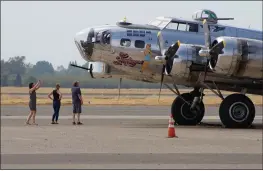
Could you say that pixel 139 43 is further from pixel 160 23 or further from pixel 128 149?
pixel 128 149

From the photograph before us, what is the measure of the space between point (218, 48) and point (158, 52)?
2595mm

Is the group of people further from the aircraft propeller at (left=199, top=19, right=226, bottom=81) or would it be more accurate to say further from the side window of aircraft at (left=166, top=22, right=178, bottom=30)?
the aircraft propeller at (left=199, top=19, right=226, bottom=81)

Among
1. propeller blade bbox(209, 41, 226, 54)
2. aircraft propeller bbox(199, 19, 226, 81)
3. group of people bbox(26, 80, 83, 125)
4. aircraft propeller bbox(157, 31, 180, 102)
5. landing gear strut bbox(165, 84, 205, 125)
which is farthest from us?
landing gear strut bbox(165, 84, 205, 125)

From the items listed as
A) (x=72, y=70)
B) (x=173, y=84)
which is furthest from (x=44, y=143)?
(x=72, y=70)

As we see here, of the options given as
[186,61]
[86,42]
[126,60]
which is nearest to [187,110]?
[186,61]

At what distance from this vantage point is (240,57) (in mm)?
22438

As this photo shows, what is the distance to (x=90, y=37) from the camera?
23922mm

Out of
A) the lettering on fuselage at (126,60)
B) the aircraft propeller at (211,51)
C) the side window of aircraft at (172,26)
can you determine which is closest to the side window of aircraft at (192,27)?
the side window of aircraft at (172,26)

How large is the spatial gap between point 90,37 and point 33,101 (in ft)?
12.3

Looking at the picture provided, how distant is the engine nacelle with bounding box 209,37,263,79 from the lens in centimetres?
2236

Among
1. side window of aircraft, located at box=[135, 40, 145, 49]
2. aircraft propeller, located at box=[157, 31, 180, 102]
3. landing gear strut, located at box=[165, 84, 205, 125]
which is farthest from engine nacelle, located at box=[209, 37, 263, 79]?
landing gear strut, located at box=[165, 84, 205, 125]

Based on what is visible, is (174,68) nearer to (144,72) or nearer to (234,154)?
(144,72)

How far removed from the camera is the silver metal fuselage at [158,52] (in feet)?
74.8

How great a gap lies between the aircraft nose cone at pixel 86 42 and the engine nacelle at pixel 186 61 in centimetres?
314
